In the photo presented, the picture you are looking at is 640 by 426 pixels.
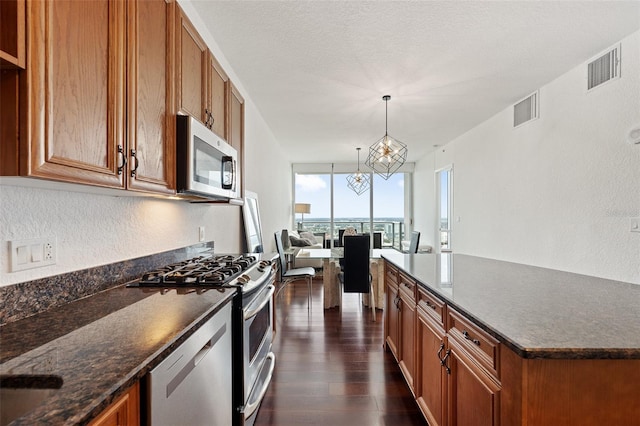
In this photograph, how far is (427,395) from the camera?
1.71 m

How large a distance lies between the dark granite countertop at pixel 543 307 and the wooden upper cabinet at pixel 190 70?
1662 mm

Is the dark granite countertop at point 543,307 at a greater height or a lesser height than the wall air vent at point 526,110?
lesser

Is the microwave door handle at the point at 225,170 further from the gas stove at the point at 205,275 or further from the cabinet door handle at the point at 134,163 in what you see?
the cabinet door handle at the point at 134,163

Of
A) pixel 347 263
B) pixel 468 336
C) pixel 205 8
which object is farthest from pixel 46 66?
pixel 347 263

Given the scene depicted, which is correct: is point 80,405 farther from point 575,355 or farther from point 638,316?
point 638,316

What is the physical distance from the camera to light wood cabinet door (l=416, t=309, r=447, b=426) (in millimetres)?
1493

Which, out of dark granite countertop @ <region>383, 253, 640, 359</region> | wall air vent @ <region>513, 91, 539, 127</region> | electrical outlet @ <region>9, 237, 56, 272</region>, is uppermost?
wall air vent @ <region>513, 91, 539, 127</region>

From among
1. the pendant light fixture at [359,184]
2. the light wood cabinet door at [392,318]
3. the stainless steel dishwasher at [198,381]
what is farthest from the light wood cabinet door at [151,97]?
the pendant light fixture at [359,184]

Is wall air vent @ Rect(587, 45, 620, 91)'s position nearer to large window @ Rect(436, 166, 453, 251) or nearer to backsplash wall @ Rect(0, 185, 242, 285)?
large window @ Rect(436, 166, 453, 251)

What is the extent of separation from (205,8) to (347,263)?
2.82 m

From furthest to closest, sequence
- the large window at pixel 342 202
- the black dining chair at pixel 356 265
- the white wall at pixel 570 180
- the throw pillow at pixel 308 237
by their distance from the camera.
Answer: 1. the large window at pixel 342 202
2. the throw pillow at pixel 308 237
3. the black dining chair at pixel 356 265
4. the white wall at pixel 570 180

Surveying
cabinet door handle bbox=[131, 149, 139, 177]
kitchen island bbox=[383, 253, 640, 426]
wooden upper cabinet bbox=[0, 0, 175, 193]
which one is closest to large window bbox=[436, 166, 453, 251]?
kitchen island bbox=[383, 253, 640, 426]

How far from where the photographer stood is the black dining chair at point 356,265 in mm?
3672

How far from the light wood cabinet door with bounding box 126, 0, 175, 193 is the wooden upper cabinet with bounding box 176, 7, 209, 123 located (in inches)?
2.9
